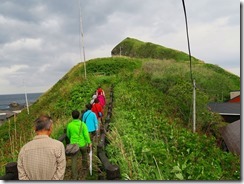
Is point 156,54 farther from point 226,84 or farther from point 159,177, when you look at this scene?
point 159,177

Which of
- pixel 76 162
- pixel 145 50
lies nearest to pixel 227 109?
pixel 76 162

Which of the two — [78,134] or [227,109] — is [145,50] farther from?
[78,134]

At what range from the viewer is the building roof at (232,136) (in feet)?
36.0

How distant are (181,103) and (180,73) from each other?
665cm

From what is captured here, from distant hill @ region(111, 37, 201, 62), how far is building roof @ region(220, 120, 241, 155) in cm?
4634

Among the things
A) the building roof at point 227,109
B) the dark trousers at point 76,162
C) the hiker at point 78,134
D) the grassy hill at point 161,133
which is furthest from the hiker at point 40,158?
the building roof at point 227,109

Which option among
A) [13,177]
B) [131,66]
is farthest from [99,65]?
[13,177]

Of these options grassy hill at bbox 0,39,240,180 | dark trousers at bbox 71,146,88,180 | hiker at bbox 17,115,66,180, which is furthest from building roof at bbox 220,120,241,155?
hiker at bbox 17,115,66,180

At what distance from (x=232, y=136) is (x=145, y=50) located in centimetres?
5951

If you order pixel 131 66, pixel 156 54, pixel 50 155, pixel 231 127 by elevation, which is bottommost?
pixel 231 127

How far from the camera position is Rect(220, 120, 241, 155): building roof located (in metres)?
11.0

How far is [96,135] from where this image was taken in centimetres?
679

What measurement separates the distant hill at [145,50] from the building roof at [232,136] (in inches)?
1824

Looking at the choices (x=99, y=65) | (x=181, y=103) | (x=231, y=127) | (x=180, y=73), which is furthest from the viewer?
(x=99, y=65)
